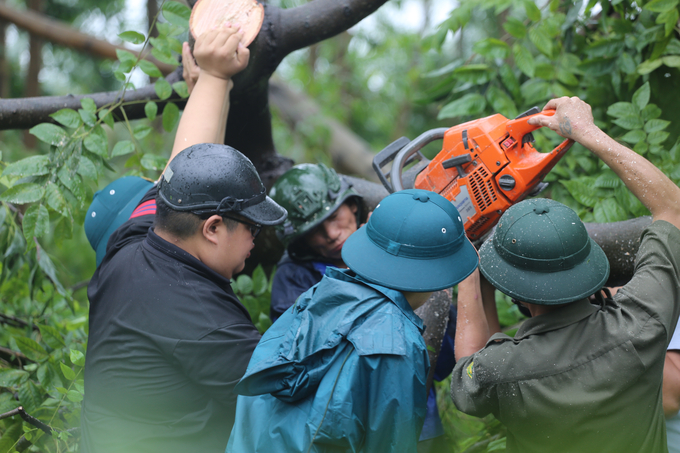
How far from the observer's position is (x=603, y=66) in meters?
3.07

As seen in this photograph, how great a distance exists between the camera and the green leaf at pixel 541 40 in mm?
3051

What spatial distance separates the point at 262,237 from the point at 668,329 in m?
2.53

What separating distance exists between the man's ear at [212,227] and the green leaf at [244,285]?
4.13 ft

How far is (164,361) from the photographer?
5.59 feet

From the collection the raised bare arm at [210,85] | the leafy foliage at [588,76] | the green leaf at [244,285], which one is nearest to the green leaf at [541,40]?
the leafy foliage at [588,76]

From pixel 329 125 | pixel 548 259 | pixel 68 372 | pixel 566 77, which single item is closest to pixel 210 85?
pixel 68 372

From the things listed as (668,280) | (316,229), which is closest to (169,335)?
(316,229)

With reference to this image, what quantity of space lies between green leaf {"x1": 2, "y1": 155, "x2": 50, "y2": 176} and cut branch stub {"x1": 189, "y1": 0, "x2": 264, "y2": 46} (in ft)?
3.37

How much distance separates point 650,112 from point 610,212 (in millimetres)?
585

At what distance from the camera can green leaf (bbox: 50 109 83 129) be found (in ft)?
8.66

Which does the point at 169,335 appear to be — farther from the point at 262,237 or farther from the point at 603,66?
the point at 603,66

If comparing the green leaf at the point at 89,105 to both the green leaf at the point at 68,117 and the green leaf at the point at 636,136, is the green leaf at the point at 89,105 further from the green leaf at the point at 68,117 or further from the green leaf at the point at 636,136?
the green leaf at the point at 636,136

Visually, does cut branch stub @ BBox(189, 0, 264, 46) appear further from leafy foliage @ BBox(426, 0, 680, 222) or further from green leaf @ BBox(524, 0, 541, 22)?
green leaf @ BBox(524, 0, 541, 22)

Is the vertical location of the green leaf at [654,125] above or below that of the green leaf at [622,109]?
below
